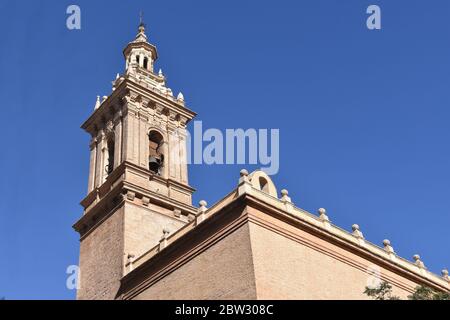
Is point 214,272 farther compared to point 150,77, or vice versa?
point 150,77

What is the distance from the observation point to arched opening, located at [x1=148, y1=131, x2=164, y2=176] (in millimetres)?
39166

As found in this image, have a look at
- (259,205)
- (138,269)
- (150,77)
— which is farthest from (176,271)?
(150,77)

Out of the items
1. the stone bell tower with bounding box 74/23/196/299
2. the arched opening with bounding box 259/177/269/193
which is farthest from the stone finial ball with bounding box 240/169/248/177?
the stone bell tower with bounding box 74/23/196/299

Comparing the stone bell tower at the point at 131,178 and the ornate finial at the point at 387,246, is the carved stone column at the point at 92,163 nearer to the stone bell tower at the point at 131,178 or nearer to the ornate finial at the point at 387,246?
the stone bell tower at the point at 131,178

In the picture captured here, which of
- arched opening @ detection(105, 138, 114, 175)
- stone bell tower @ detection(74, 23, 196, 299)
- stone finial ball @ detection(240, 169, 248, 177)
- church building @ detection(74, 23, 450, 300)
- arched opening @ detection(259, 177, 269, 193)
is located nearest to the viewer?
church building @ detection(74, 23, 450, 300)

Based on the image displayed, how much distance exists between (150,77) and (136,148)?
7772mm

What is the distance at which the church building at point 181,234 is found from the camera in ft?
88.7

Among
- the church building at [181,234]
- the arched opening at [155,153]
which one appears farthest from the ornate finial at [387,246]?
the arched opening at [155,153]

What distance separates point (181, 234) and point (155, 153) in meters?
11.1

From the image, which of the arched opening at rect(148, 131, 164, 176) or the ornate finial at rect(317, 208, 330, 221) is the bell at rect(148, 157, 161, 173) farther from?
the ornate finial at rect(317, 208, 330, 221)

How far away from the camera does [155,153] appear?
4022 cm
